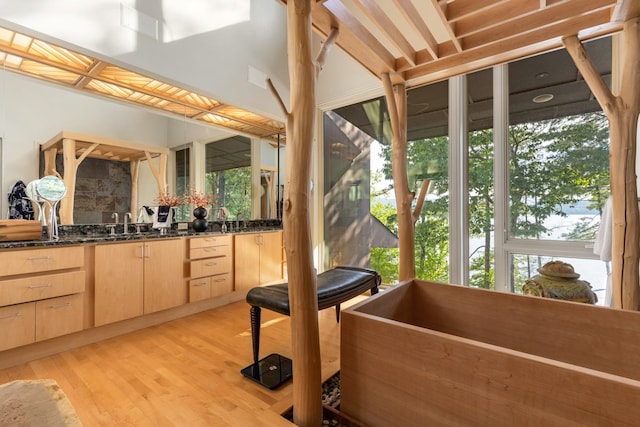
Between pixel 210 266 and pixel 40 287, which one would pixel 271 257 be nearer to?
pixel 210 266

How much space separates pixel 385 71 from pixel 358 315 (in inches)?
64.3

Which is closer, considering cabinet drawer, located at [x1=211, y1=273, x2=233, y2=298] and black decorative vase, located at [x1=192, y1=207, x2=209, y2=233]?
cabinet drawer, located at [x1=211, y1=273, x2=233, y2=298]

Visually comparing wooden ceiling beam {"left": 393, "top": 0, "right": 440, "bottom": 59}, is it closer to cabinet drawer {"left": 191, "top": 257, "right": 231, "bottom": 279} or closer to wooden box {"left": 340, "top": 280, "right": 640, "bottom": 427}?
wooden box {"left": 340, "top": 280, "right": 640, "bottom": 427}

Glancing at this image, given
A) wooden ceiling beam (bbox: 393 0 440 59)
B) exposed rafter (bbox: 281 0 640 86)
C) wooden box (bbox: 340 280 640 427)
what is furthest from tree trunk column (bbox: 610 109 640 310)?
wooden ceiling beam (bbox: 393 0 440 59)

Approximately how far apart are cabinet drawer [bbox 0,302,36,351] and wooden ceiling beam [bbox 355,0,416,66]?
2785 mm

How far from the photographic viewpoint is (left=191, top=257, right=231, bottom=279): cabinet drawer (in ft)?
9.72

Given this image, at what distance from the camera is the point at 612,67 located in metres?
2.37

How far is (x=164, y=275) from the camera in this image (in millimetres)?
2734

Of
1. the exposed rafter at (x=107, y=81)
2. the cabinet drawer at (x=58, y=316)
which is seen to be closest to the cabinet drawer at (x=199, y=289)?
the cabinet drawer at (x=58, y=316)

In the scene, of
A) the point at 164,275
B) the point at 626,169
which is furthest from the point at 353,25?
the point at 164,275

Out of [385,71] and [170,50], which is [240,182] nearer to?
[170,50]

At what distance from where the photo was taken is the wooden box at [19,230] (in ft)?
6.66

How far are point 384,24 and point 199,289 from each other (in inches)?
110

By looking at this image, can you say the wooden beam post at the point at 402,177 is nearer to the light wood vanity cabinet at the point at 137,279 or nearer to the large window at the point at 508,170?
the large window at the point at 508,170
